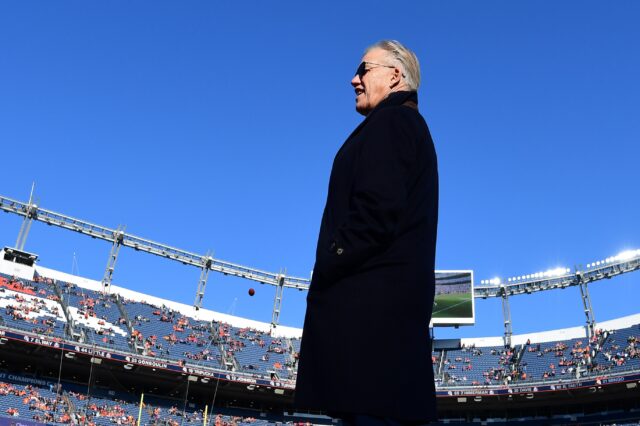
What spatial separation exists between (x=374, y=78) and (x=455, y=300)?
5325 cm

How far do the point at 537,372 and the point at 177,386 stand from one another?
3099 centimetres

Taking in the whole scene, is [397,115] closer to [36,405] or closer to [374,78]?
[374,78]

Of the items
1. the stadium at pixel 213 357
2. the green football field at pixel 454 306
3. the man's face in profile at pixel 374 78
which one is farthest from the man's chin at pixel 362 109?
the green football field at pixel 454 306

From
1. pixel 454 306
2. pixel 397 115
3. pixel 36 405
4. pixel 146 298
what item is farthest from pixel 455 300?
pixel 397 115

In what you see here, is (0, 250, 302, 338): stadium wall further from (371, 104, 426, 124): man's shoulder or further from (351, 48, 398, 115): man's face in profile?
(371, 104, 426, 124): man's shoulder

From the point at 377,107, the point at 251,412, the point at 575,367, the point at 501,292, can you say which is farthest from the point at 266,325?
the point at 377,107

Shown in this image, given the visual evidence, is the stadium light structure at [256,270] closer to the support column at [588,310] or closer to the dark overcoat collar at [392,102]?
the support column at [588,310]

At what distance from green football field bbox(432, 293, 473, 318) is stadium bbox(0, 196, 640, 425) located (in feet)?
0.44

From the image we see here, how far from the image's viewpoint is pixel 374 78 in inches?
126

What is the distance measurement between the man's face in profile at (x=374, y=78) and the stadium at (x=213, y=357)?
1352 inches

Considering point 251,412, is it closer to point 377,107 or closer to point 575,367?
point 575,367

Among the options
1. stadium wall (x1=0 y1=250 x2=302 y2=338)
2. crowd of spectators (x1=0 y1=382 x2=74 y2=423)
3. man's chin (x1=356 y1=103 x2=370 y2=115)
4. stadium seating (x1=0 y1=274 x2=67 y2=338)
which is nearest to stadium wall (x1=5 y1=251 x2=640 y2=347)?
stadium wall (x1=0 y1=250 x2=302 y2=338)

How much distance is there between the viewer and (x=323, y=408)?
2506 mm

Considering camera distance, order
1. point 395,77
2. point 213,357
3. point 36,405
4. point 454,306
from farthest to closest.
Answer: point 454,306
point 213,357
point 36,405
point 395,77
